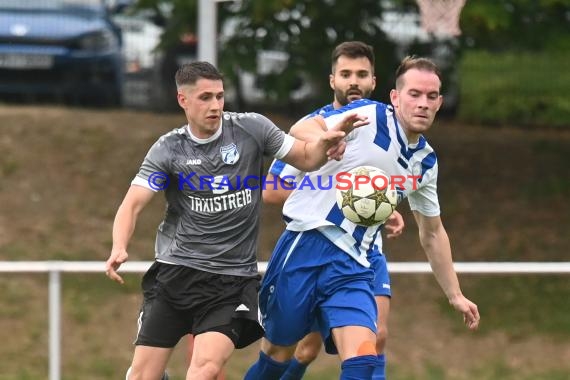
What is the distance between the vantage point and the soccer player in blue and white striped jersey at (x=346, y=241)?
6.07 meters

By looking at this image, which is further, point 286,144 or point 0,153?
point 0,153

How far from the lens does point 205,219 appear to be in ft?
20.1

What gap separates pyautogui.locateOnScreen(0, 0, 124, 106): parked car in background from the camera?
514 inches

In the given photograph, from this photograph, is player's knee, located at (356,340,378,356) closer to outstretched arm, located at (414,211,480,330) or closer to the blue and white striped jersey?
the blue and white striped jersey

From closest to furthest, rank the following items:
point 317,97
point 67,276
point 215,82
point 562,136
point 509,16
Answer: point 215,82, point 509,16, point 67,276, point 317,97, point 562,136

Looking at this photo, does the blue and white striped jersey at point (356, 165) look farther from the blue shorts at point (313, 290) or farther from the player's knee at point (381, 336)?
the player's knee at point (381, 336)

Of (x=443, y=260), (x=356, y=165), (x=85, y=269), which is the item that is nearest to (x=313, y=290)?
(x=356, y=165)

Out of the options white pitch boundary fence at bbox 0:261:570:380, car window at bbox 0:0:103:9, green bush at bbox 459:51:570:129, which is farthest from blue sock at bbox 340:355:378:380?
car window at bbox 0:0:103:9

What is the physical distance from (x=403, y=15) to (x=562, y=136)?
3390 mm

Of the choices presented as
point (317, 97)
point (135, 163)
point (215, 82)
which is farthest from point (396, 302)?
point (215, 82)

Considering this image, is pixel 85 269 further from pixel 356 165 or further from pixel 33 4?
pixel 33 4

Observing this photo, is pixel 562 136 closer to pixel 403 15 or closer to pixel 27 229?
pixel 403 15

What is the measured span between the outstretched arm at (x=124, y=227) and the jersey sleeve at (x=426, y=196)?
142cm

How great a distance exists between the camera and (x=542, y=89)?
14.2 m
